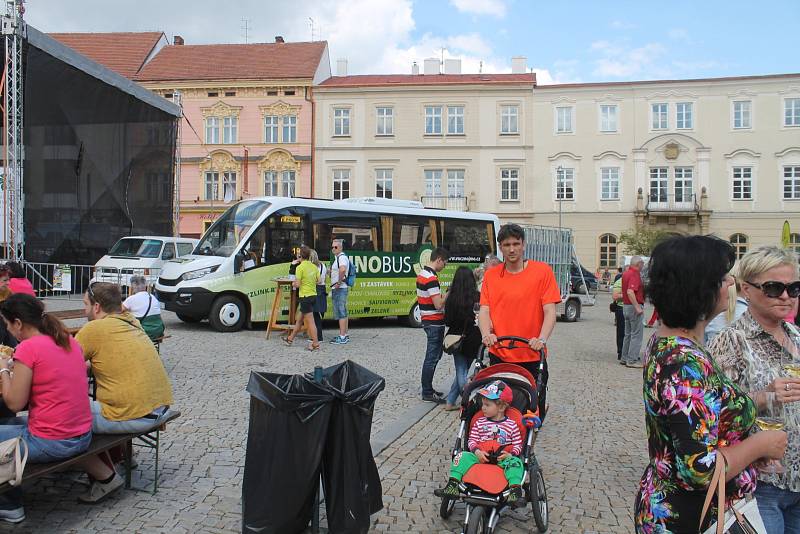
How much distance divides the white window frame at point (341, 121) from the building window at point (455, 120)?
21.0 feet

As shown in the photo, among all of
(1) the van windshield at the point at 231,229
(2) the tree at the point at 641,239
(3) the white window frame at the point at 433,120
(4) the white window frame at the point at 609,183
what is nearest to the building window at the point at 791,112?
(2) the tree at the point at 641,239

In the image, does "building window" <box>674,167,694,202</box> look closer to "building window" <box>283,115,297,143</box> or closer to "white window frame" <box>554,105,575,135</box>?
"white window frame" <box>554,105,575,135</box>

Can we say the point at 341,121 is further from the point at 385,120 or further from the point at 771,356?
the point at 771,356

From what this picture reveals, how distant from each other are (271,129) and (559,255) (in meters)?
26.1

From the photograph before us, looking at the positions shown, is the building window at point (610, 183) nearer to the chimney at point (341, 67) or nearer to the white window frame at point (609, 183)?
the white window frame at point (609, 183)

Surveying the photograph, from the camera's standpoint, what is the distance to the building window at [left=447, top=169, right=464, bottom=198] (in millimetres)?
41844

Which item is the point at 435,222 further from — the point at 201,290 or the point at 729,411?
the point at 729,411

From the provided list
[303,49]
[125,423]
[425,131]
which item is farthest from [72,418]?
[303,49]

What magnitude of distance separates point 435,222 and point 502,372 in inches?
528

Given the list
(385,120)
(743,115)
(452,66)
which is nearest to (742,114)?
(743,115)

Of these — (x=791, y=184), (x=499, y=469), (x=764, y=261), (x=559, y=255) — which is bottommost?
(x=499, y=469)

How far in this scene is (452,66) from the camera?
1786 inches

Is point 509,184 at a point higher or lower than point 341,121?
lower

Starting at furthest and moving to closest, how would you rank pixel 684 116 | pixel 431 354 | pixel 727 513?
pixel 684 116 < pixel 431 354 < pixel 727 513
